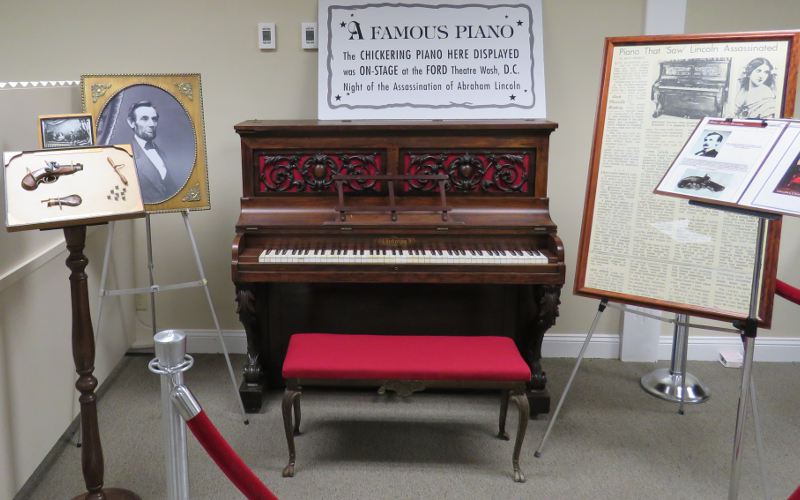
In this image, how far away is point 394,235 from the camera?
3.21 metres

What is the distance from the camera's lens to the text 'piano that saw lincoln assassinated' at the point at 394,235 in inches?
123

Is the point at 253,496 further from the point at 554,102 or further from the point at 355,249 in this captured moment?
the point at 554,102

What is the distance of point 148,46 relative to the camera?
378 cm

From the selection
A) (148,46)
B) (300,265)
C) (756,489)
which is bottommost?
(756,489)

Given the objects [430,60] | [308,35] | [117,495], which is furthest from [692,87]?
[117,495]

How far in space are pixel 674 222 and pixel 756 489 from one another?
3.54ft

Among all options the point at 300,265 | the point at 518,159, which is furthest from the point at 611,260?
the point at 300,265

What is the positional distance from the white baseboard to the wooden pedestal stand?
59.6 inches

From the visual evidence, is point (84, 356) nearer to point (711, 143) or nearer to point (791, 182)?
point (711, 143)

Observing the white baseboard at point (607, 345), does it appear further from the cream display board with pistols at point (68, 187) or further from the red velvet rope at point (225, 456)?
the red velvet rope at point (225, 456)

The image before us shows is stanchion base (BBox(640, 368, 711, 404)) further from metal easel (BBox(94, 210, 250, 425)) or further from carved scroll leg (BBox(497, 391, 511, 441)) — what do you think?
metal easel (BBox(94, 210, 250, 425))

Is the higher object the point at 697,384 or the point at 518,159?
the point at 518,159

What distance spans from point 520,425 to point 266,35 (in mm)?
2332

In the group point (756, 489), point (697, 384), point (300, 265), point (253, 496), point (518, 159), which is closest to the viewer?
point (253, 496)
